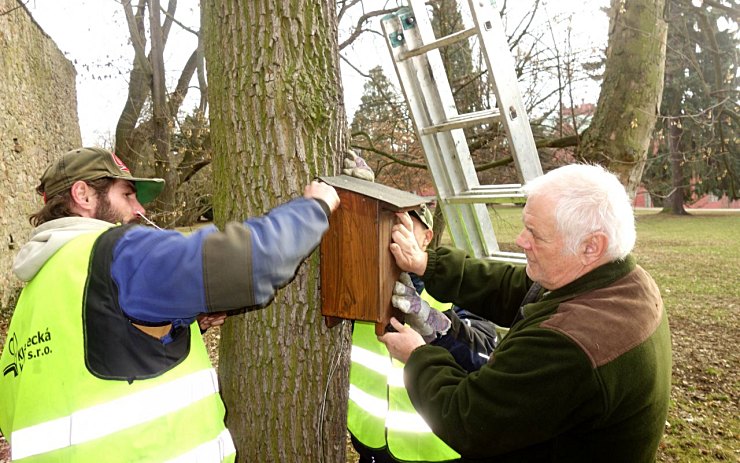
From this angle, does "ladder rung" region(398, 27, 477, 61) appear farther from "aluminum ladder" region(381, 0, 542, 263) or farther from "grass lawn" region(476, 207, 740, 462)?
"grass lawn" region(476, 207, 740, 462)

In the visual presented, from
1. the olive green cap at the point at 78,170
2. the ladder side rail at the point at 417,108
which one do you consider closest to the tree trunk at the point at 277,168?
the olive green cap at the point at 78,170

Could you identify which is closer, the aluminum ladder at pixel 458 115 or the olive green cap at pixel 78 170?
the olive green cap at pixel 78 170

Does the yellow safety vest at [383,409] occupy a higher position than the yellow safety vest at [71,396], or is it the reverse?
the yellow safety vest at [71,396]

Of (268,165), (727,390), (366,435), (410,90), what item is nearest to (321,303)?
(268,165)

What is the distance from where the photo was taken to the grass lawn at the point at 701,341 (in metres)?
4.02

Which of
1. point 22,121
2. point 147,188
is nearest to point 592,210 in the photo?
point 147,188

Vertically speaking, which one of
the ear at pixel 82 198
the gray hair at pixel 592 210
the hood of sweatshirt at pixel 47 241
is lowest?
the gray hair at pixel 592 210

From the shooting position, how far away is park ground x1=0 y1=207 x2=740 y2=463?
399 centimetres

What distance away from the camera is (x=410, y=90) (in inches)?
105

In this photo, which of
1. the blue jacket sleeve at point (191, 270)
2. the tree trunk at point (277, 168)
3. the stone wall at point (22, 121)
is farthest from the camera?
the stone wall at point (22, 121)

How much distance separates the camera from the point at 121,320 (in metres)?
1.41

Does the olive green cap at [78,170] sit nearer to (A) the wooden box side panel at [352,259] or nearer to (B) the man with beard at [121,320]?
(B) the man with beard at [121,320]

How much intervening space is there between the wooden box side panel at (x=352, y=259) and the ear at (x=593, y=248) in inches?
27.3

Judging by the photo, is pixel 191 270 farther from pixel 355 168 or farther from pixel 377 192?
pixel 355 168
